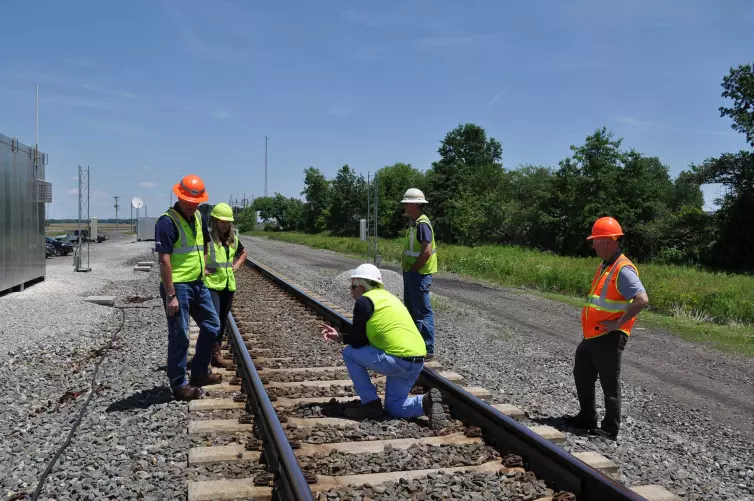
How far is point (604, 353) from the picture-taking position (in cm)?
518

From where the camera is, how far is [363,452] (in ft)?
14.1

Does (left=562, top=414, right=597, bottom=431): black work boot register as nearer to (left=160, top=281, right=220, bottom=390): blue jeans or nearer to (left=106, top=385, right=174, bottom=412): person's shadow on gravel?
(left=160, top=281, right=220, bottom=390): blue jeans

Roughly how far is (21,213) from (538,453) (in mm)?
15214

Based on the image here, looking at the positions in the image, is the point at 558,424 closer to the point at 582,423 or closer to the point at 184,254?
the point at 582,423

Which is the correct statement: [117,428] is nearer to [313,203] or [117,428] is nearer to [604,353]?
[604,353]

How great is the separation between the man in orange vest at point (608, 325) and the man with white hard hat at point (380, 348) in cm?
143

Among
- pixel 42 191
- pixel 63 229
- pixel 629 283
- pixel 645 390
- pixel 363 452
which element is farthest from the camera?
pixel 63 229

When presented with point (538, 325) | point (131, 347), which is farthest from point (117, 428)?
point (538, 325)

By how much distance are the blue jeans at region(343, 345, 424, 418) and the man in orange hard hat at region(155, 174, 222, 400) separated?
58.4 inches

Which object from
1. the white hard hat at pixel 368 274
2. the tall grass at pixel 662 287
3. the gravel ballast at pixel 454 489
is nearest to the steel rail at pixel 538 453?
the gravel ballast at pixel 454 489

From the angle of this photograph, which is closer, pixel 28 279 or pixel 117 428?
pixel 117 428

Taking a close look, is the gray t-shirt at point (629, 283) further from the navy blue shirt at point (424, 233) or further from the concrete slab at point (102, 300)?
the concrete slab at point (102, 300)

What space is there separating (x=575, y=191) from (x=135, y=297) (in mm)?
39356

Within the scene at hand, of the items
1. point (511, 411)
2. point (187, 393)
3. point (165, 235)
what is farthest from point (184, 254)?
point (511, 411)
